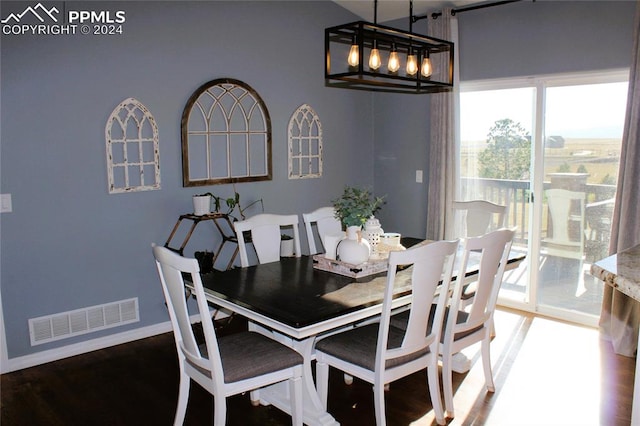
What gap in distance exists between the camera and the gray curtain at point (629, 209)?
152 inches

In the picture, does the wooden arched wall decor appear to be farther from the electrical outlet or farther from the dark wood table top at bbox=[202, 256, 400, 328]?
the dark wood table top at bbox=[202, 256, 400, 328]

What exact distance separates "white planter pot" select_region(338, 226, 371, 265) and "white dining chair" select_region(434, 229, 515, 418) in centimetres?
56

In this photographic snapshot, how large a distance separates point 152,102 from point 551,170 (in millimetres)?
3234

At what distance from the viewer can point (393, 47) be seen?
2.96m

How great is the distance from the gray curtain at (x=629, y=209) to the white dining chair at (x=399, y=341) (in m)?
1.84

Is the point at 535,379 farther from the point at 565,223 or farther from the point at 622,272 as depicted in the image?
the point at 622,272

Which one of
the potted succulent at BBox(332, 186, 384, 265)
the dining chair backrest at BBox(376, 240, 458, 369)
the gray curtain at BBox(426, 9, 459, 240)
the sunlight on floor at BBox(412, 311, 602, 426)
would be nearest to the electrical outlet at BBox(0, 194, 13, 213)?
the potted succulent at BBox(332, 186, 384, 265)

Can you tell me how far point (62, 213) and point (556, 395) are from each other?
10.9 ft

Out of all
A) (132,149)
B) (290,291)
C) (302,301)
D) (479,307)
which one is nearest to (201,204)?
(132,149)

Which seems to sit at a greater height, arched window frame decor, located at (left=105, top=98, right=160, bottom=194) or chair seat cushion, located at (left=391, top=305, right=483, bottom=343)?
arched window frame decor, located at (left=105, top=98, right=160, bottom=194)

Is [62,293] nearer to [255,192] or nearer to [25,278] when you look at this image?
[25,278]

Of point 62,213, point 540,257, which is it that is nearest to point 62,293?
point 62,213

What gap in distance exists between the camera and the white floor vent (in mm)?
3723

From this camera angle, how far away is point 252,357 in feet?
8.62
